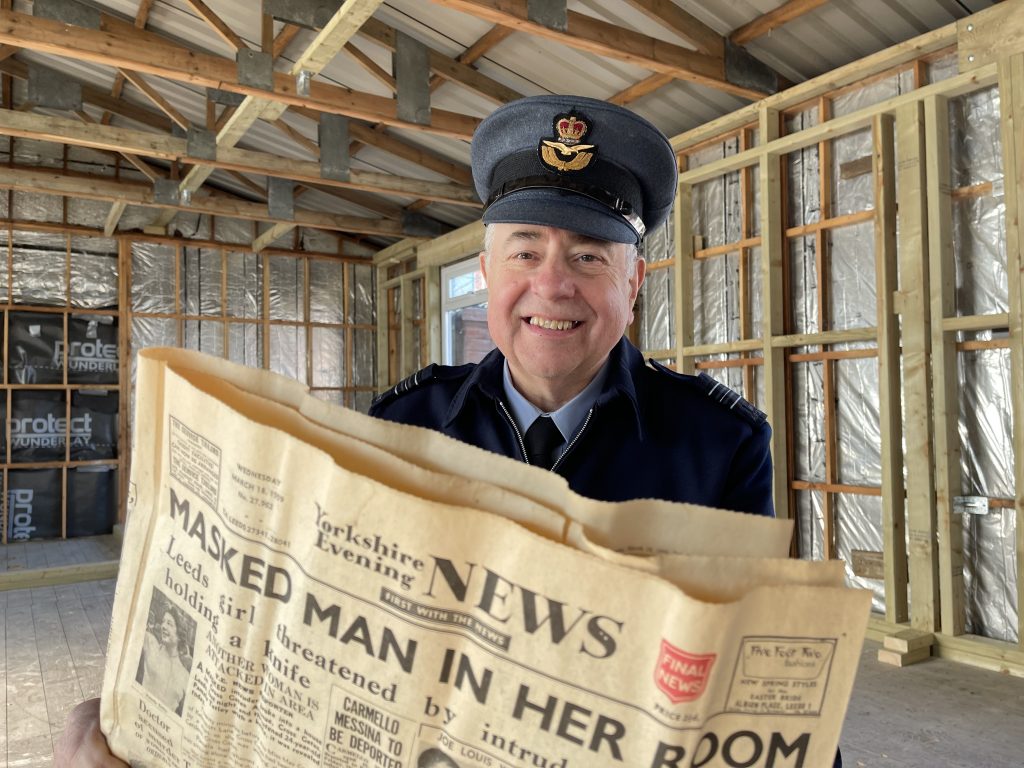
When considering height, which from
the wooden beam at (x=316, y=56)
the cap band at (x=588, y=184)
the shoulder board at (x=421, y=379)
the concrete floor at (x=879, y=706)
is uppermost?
the wooden beam at (x=316, y=56)

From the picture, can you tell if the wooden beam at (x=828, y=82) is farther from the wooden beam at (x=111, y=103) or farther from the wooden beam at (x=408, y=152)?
the wooden beam at (x=111, y=103)

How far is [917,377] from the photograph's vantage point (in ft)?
14.9

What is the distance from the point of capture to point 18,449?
8.95m

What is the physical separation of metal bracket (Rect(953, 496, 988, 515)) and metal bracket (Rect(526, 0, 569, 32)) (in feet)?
11.2

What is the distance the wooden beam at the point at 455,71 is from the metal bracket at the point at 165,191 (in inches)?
142

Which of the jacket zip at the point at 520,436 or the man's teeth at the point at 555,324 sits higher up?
the man's teeth at the point at 555,324

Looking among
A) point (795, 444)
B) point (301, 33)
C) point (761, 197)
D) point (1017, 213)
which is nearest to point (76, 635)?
point (301, 33)

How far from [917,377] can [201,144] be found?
5.61m

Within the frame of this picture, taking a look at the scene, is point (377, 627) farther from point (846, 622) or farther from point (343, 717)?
point (846, 622)

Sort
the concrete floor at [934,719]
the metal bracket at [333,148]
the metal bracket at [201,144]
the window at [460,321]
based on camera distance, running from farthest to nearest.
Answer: the window at [460,321]
the metal bracket at [333,148]
the metal bracket at [201,144]
the concrete floor at [934,719]

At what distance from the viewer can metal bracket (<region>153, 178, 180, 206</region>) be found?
805cm

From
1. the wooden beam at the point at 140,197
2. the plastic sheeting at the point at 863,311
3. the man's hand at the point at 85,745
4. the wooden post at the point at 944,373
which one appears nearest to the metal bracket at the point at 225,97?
the wooden beam at the point at 140,197

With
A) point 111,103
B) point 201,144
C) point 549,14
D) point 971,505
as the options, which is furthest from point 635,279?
point 111,103

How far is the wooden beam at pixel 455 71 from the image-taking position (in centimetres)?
552
